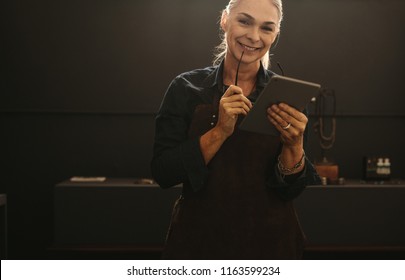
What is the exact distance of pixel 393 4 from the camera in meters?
3.30

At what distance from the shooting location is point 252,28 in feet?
4.32

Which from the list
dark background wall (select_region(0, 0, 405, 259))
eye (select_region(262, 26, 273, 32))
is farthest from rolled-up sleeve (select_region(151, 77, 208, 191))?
dark background wall (select_region(0, 0, 405, 259))

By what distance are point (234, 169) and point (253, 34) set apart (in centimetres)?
31

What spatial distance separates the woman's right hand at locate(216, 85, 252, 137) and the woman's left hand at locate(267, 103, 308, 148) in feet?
0.19

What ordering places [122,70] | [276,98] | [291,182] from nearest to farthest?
1. [276,98]
2. [291,182]
3. [122,70]

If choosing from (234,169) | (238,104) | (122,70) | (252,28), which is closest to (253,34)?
(252,28)

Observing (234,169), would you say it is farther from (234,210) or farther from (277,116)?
(277,116)

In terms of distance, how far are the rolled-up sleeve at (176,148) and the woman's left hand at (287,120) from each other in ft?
Answer: 0.58

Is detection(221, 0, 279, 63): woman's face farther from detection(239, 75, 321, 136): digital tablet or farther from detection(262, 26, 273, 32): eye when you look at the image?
detection(239, 75, 321, 136): digital tablet

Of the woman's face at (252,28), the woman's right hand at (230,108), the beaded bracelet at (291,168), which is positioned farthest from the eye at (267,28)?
the beaded bracelet at (291,168)

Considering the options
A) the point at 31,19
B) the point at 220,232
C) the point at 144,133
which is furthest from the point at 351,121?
the point at 220,232

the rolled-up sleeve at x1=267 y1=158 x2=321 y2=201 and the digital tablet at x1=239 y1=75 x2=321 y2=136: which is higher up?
the digital tablet at x1=239 y1=75 x2=321 y2=136

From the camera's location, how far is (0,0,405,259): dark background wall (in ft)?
10.7

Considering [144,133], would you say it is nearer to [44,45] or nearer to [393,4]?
[44,45]
